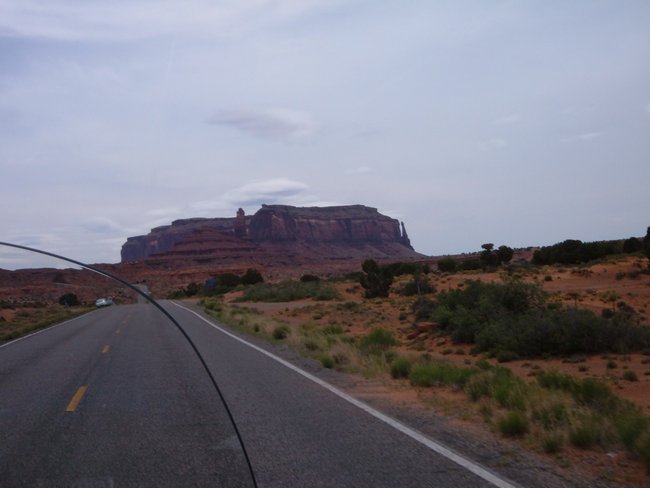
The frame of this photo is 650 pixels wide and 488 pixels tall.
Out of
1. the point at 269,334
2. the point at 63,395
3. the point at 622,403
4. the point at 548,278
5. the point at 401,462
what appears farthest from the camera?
the point at 548,278

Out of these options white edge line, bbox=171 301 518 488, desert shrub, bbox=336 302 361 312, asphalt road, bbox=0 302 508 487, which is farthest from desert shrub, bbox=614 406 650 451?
desert shrub, bbox=336 302 361 312

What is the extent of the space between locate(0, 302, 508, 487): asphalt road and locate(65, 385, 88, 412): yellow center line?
3 cm

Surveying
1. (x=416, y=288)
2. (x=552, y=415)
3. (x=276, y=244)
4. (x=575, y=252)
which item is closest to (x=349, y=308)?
(x=416, y=288)

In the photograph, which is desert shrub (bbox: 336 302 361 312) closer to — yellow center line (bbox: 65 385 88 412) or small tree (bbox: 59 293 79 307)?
small tree (bbox: 59 293 79 307)

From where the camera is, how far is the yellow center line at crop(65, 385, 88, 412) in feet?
37.8

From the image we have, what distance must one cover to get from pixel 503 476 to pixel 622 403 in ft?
13.2

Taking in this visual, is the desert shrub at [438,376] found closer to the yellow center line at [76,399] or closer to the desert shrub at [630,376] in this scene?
Result: the desert shrub at [630,376]

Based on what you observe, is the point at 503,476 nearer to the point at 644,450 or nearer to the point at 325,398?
the point at 644,450

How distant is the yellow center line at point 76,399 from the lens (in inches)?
453

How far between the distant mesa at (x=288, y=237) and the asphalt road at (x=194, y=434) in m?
122

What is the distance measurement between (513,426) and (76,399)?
7105mm

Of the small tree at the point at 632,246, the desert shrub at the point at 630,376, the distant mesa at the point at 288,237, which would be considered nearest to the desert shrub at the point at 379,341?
the desert shrub at the point at 630,376

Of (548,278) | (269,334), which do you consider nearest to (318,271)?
(548,278)

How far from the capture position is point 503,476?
7031 millimetres
